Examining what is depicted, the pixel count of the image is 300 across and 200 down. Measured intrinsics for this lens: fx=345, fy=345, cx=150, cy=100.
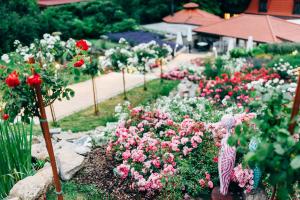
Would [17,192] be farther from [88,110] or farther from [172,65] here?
[172,65]

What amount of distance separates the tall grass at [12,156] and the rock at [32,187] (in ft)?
0.71

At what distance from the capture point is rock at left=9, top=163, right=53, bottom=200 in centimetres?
427

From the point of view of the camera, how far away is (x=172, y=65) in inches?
611

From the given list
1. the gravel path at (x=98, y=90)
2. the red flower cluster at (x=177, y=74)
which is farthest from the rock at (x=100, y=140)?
the red flower cluster at (x=177, y=74)

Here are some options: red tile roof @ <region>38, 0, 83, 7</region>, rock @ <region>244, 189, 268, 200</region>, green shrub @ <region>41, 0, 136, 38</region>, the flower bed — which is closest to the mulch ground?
the flower bed

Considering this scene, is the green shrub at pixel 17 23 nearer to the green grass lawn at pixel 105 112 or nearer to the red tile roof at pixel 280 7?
the green grass lawn at pixel 105 112

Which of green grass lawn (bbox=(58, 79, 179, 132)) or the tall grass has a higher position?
the tall grass

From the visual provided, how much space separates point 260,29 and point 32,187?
12.2m

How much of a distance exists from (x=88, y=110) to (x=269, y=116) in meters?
8.06

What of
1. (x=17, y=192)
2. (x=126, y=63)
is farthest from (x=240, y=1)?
(x=17, y=192)

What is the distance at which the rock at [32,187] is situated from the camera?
4266mm

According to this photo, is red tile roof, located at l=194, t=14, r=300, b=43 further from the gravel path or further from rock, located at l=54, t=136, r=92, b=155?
rock, located at l=54, t=136, r=92, b=155

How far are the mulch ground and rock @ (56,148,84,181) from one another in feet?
0.34

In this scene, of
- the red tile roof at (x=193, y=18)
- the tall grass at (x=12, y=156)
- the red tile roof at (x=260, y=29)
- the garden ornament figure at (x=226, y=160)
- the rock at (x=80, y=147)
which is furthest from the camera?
the red tile roof at (x=193, y=18)
